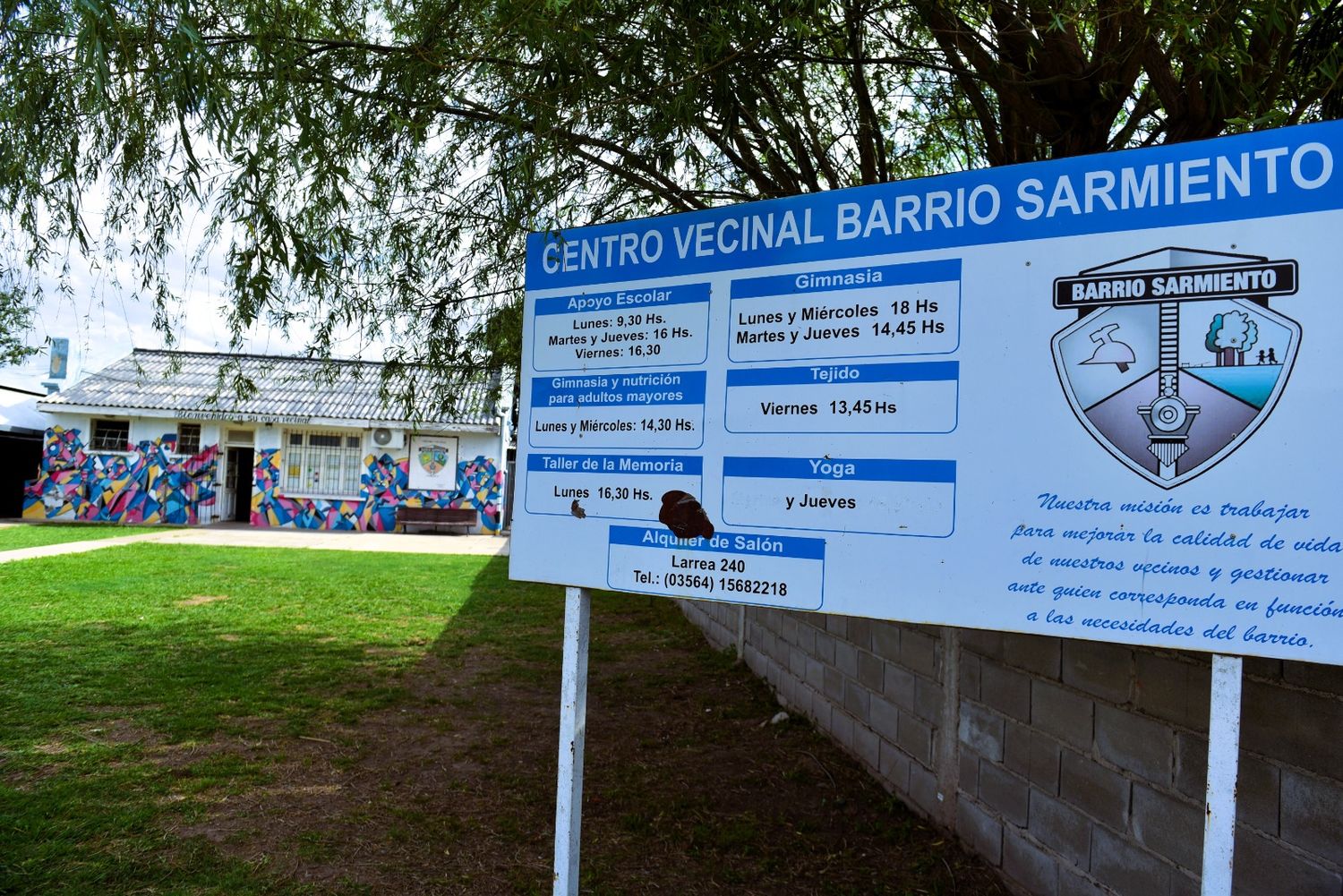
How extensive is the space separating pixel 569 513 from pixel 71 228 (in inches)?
118

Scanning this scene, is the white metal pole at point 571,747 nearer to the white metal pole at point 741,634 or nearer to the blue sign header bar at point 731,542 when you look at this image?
the blue sign header bar at point 731,542

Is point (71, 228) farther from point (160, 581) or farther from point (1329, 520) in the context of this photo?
point (160, 581)

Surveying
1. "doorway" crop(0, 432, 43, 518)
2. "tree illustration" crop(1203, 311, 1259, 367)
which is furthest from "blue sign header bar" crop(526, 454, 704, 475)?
"doorway" crop(0, 432, 43, 518)

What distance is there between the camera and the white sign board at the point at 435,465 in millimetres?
23234

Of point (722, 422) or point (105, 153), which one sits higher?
point (105, 153)

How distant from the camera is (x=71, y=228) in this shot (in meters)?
4.26

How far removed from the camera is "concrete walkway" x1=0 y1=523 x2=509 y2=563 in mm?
17391

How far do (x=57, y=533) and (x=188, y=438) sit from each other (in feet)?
15.4

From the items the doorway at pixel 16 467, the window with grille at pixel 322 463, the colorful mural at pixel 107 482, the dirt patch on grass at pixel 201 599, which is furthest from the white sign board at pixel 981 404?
the doorway at pixel 16 467

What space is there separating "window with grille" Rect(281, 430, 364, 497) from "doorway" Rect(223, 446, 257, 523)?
1.17m

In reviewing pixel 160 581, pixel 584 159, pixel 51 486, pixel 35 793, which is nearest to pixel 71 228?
pixel 584 159

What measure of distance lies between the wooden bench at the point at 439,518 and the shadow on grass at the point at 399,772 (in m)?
13.1

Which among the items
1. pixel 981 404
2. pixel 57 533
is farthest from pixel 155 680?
pixel 57 533

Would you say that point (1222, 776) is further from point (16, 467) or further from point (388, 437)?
point (16, 467)
